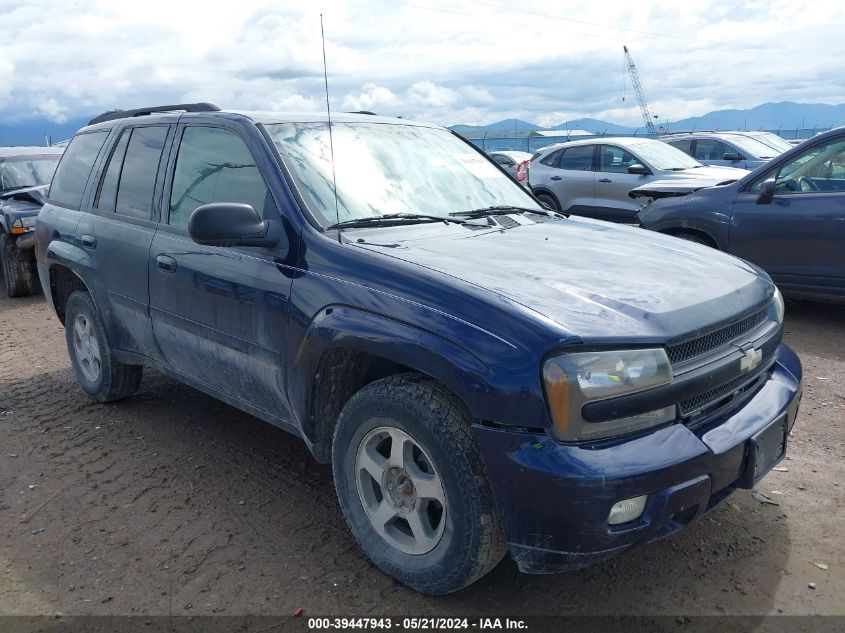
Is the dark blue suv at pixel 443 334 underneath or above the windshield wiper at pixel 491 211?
underneath

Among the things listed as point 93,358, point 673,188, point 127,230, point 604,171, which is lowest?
point 93,358

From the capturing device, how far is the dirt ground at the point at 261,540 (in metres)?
2.81

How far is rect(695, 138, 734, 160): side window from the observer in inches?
524

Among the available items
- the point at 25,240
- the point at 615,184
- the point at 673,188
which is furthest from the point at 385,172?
the point at 615,184

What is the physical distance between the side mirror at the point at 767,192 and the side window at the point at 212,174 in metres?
4.86

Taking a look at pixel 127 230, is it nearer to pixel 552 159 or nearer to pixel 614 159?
pixel 614 159

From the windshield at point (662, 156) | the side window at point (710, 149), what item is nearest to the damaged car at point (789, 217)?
the windshield at point (662, 156)

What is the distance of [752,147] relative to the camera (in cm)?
1320

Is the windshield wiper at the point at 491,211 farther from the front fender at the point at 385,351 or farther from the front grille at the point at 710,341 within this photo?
the front grille at the point at 710,341

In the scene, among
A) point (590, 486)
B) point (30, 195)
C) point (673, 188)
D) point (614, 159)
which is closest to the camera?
point (590, 486)

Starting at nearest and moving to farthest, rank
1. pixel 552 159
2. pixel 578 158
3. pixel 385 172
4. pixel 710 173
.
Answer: pixel 385 172 → pixel 710 173 → pixel 578 158 → pixel 552 159

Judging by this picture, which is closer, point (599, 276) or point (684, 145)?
point (599, 276)

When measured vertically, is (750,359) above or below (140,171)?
below

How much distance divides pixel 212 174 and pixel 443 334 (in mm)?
1825
